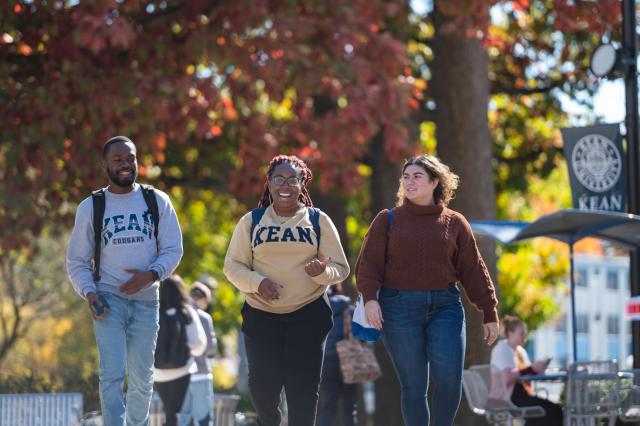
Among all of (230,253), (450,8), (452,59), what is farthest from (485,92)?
(230,253)

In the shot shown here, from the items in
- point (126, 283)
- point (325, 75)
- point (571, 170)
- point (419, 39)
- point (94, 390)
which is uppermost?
point (419, 39)

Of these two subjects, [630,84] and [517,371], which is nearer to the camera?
[517,371]

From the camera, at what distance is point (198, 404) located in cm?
1235

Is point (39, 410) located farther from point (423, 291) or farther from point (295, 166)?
point (423, 291)

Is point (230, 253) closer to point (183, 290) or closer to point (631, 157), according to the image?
point (183, 290)

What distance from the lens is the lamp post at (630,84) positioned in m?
12.6

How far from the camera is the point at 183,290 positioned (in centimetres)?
1177

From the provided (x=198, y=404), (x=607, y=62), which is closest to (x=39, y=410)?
(x=198, y=404)

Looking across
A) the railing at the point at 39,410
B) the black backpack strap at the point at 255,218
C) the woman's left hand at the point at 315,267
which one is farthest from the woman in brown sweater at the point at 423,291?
the railing at the point at 39,410

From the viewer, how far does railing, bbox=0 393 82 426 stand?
10.9 meters

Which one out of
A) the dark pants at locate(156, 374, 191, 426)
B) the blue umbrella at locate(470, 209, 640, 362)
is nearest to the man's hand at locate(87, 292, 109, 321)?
the dark pants at locate(156, 374, 191, 426)

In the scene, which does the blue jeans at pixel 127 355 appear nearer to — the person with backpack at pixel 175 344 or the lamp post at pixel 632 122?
the person with backpack at pixel 175 344

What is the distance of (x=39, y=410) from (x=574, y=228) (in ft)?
16.4

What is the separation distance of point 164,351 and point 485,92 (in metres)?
6.92
